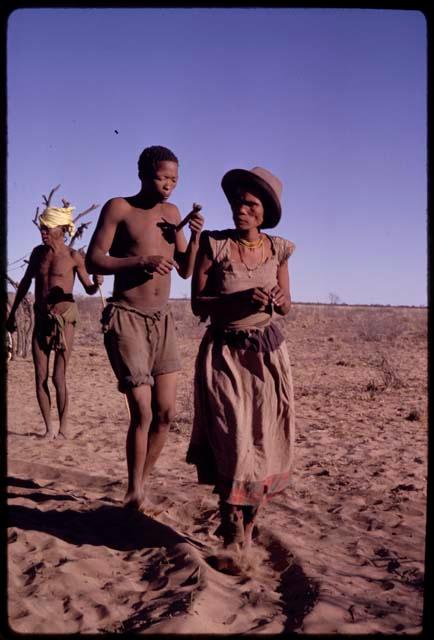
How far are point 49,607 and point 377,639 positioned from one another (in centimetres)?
139

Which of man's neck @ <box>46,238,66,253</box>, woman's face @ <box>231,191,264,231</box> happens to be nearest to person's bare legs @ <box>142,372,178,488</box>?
woman's face @ <box>231,191,264,231</box>

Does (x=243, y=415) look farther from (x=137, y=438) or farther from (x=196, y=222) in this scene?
(x=196, y=222)

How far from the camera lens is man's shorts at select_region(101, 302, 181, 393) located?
4.09 metres

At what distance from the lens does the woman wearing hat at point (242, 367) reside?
350cm

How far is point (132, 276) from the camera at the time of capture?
420 centimetres

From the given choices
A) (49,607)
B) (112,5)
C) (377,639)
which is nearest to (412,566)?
(377,639)

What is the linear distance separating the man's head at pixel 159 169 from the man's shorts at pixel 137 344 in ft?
2.44

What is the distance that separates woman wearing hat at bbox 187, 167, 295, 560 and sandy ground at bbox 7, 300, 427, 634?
38 centimetres

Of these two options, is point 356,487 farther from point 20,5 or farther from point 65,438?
point 20,5

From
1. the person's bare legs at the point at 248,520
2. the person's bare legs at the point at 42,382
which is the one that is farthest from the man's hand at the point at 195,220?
the person's bare legs at the point at 42,382

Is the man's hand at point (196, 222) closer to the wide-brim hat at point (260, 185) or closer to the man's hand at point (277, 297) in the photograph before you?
the wide-brim hat at point (260, 185)

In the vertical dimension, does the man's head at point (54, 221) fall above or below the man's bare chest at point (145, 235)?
above

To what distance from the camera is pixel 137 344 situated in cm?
413

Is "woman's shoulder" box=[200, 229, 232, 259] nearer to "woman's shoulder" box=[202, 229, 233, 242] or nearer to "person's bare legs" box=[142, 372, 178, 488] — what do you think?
"woman's shoulder" box=[202, 229, 233, 242]
